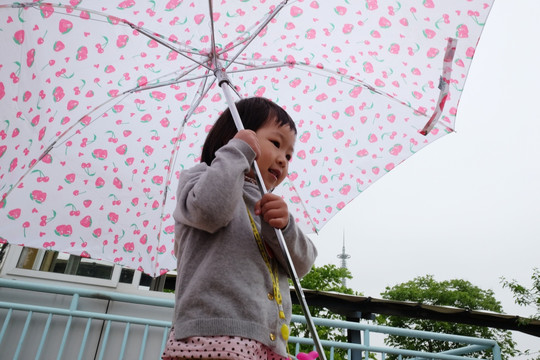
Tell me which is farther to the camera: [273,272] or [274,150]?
[274,150]

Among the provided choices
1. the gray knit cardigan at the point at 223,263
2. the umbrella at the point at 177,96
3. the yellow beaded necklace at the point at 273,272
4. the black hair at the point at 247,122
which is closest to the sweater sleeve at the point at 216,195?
the gray knit cardigan at the point at 223,263

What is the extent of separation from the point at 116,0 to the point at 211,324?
1.15 meters

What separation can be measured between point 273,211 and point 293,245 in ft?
0.53

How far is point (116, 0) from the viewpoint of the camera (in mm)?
1215

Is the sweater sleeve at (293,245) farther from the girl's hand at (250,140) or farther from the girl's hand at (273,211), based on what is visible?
the girl's hand at (250,140)

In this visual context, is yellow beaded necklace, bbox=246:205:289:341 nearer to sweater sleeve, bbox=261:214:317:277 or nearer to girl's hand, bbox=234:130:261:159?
sweater sleeve, bbox=261:214:317:277

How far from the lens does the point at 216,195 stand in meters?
0.78

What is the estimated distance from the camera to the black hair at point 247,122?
121 cm

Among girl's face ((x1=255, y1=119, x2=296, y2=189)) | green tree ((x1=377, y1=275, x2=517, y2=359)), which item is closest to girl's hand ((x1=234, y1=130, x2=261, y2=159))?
girl's face ((x1=255, y1=119, x2=296, y2=189))

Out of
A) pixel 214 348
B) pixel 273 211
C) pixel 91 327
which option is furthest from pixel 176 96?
pixel 91 327

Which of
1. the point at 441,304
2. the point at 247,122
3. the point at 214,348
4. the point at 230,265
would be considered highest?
the point at 441,304

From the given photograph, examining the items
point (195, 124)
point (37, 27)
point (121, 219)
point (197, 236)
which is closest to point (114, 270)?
point (121, 219)

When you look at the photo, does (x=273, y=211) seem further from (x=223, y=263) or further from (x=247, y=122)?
(x=247, y=122)

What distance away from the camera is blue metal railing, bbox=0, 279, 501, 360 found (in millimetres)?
2484
